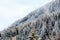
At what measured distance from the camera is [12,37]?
4948 inches

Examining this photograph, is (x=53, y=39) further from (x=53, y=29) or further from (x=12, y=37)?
(x=12, y=37)

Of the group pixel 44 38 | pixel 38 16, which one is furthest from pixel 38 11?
pixel 44 38

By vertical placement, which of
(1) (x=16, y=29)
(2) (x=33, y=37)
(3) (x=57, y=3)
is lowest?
(2) (x=33, y=37)

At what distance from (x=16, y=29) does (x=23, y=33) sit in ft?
15.0

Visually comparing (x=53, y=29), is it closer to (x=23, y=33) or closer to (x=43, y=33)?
(x=43, y=33)

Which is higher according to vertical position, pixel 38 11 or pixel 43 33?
pixel 38 11

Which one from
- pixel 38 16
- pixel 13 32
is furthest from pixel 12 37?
pixel 38 16

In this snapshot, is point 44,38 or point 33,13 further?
point 33,13

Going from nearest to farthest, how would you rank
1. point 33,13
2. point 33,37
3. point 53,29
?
point 33,37, point 53,29, point 33,13

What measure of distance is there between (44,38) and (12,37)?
19.7 metres

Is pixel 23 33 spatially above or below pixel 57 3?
below

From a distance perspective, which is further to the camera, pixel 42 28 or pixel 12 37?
pixel 12 37

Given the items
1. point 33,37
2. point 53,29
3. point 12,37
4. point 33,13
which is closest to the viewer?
point 33,37

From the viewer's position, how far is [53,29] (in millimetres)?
110250
